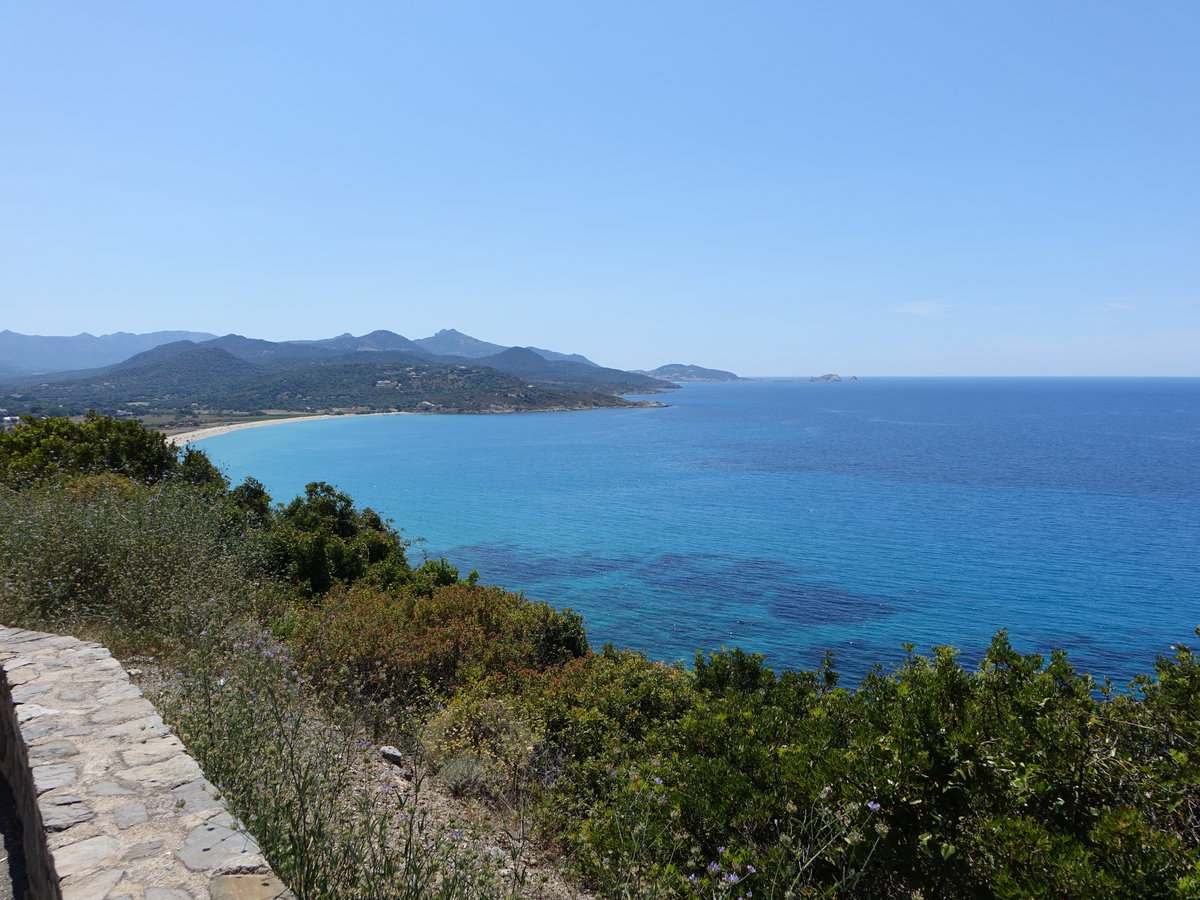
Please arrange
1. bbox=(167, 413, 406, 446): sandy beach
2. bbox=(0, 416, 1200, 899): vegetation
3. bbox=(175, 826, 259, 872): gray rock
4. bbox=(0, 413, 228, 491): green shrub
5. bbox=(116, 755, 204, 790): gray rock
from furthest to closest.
Result: 1. bbox=(167, 413, 406, 446): sandy beach
2. bbox=(0, 413, 228, 491): green shrub
3. bbox=(116, 755, 204, 790): gray rock
4. bbox=(0, 416, 1200, 899): vegetation
5. bbox=(175, 826, 259, 872): gray rock

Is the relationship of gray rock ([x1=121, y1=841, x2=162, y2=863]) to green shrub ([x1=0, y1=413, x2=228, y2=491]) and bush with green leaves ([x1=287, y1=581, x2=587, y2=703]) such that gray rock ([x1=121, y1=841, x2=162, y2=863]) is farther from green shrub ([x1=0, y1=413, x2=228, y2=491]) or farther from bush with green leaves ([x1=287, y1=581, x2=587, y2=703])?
green shrub ([x1=0, y1=413, x2=228, y2=491])

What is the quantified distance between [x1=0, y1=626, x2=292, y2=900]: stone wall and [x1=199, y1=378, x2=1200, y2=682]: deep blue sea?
9.36 m

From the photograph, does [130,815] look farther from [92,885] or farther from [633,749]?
[633,749]

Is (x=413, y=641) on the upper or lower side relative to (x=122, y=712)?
lower

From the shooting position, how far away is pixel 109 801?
3668 mm

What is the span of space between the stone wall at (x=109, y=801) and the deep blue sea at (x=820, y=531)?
9.36 m

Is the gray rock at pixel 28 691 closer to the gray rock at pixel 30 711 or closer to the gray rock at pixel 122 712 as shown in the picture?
the gray rock at pixel 30 711

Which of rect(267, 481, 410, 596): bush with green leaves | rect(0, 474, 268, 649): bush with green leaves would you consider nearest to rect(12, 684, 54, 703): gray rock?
rect(0, 474, 268, 649): bush with green leaves

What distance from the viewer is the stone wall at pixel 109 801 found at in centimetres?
304

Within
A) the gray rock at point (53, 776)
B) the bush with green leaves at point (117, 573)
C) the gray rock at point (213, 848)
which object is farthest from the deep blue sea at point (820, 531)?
the bush with green leaves at point (117, 573)

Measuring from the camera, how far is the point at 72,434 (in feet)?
66.5

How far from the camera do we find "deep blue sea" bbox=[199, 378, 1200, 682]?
24562mm

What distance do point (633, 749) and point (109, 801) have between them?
4465mm

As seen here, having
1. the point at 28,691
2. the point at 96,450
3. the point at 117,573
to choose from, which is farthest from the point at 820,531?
the point at 28,691
